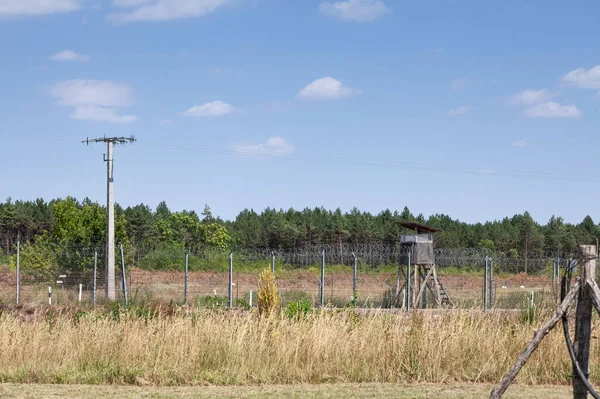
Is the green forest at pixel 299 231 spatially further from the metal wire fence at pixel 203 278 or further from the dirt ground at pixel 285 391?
the dirt ground at pixel 285 391

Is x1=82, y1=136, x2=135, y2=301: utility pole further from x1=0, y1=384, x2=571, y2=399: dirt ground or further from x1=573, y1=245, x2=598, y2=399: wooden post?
x1=573, y1=245, x2=598, y2=399: wooden post

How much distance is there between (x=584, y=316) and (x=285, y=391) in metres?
3.89

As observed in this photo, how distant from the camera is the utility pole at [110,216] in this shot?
29.4 meters

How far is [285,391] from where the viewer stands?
9.80 meters

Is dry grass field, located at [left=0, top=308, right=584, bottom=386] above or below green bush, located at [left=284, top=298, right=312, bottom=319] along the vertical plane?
below

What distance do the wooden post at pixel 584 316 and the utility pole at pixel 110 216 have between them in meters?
22.4

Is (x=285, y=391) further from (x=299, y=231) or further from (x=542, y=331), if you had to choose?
(x=299, y=231)

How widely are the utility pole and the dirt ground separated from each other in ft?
60.6

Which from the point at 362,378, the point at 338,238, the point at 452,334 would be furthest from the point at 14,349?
the point at 338,238

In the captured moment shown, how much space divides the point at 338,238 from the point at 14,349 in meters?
81.5

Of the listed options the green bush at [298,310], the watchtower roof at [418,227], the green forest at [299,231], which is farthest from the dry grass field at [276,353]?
the green forest at [299,231]

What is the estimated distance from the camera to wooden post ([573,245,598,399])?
743 centimetres

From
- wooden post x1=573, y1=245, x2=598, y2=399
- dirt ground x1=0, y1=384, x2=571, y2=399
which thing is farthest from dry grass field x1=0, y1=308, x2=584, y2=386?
wooden post x1=573, y1=245, x2=598, y2=399

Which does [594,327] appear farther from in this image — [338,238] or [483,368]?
[338,238]
